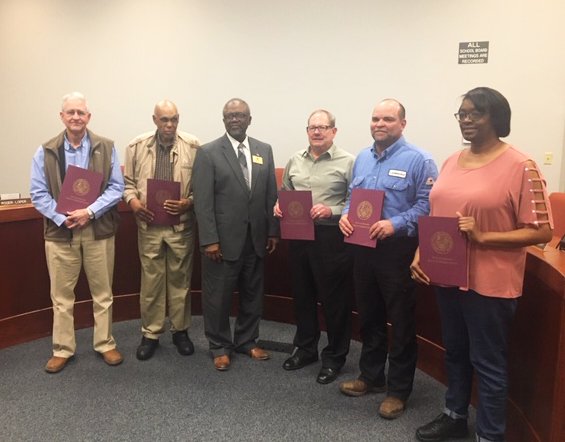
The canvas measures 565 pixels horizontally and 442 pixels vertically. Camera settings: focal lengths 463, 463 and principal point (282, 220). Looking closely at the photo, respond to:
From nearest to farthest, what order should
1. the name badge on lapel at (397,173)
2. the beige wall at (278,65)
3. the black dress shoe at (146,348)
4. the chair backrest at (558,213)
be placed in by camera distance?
the name badge on lapel at (397,173), the black dress shoe at (146,348), the chair backrest at (558,213), the beige wall at (278,65)

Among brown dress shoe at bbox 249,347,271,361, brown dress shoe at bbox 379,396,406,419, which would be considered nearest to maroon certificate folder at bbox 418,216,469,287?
brown dress shoe at bbox 379,396,406,419

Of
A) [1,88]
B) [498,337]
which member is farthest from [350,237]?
[1,88]

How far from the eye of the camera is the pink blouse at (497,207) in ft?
5.48

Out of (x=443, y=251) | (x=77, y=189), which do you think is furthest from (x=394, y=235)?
(x=77, y=189)

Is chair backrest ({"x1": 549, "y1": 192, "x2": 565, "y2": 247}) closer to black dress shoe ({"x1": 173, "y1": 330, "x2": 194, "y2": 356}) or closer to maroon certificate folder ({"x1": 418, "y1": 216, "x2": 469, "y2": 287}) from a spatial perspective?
maroon certificate folder ({"x1": 418, "y1": 216, "x2": 469, "y2": 287})

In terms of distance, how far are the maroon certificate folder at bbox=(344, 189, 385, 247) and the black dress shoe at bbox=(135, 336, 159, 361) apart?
5.14 feet

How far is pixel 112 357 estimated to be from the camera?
290 centimetres

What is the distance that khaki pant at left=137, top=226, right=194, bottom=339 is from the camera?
2.96m

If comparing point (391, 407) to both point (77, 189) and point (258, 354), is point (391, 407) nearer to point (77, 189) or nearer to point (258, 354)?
point (258, 354)

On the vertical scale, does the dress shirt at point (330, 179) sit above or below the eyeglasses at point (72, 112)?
below

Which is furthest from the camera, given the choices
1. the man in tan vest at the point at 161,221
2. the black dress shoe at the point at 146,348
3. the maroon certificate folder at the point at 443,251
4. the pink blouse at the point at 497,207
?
the black dress shoe at the point at 146,348

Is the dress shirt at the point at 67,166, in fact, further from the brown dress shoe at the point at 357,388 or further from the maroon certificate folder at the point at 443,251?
the maroon certificate folder at the point at 443,251

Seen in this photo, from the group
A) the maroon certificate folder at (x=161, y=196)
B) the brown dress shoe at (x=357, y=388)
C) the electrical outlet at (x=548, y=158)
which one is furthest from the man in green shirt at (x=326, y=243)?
the electrical outlet at (x=548, y=158)

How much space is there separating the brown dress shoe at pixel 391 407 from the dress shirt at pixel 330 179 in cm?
97
